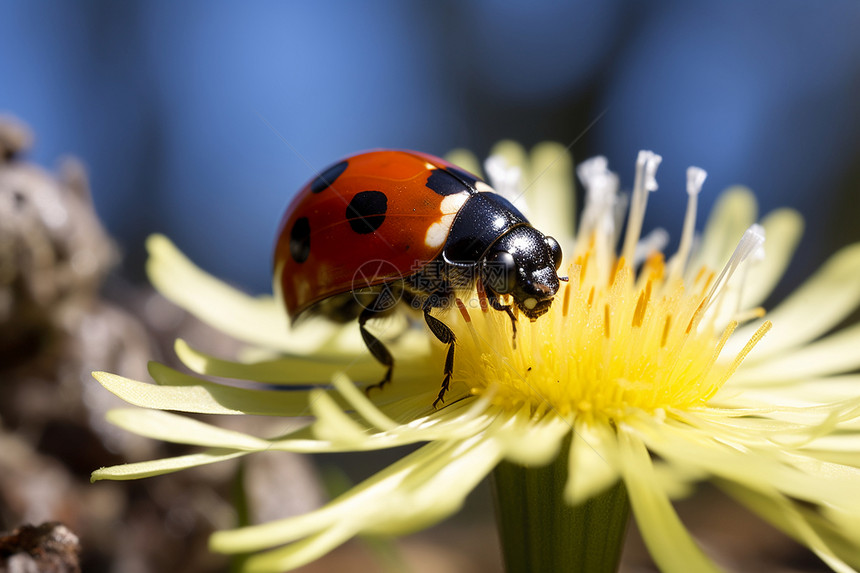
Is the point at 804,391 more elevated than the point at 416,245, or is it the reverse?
the point at 416,245

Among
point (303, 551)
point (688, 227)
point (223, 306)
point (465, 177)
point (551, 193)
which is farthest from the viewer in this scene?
point (551, 193)

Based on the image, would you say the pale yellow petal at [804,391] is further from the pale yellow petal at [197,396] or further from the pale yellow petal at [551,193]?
the pale yellow petal at [197,396]

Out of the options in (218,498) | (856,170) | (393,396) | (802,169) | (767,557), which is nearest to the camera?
(393,396)

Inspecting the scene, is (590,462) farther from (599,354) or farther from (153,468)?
(153,468)

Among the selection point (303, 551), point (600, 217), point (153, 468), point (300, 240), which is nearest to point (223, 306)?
point (300, 240)

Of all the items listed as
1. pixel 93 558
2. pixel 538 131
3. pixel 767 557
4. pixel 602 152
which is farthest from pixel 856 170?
pixel 93 558

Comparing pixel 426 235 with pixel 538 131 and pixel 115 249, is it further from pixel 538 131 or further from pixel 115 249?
pixel 538 131

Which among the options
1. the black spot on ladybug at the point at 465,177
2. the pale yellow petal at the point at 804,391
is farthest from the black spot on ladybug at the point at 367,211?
the pale yellow petal at the point at 804,391
